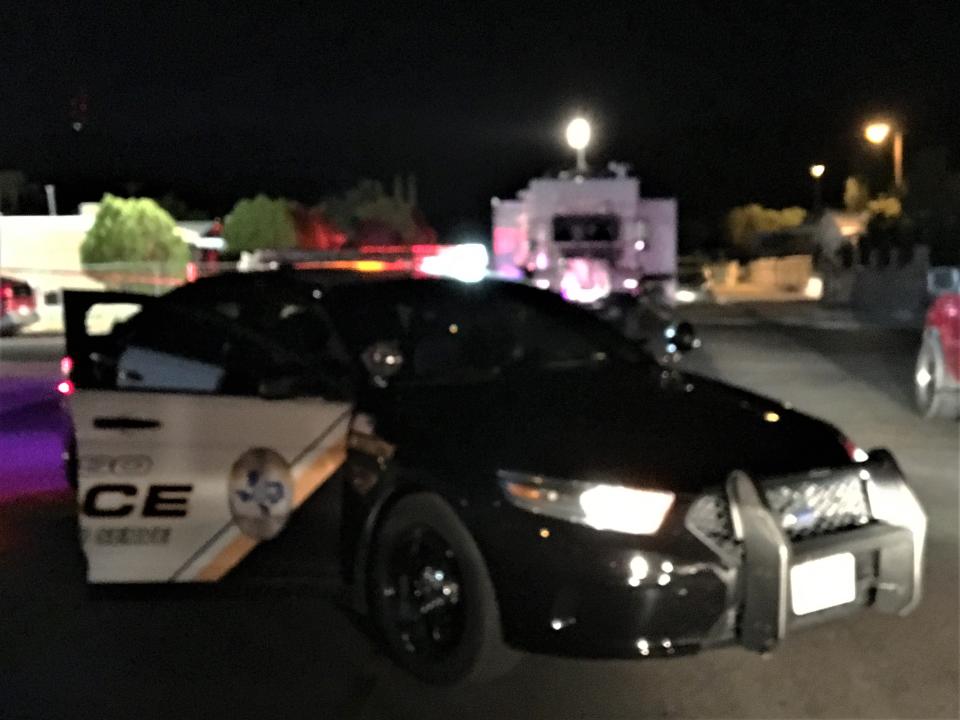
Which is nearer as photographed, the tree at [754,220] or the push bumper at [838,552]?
the push bumper at [838,552]

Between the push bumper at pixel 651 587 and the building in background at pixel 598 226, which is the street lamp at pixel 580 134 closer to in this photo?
the building in background at pixel 598 226

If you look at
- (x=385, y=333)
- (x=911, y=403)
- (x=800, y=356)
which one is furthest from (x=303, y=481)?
(x=800, y=356)

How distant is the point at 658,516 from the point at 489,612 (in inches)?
27.9

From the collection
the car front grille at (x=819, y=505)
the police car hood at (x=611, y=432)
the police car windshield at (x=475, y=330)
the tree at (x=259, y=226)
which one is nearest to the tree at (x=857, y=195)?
the tree at (x=259, y=226)

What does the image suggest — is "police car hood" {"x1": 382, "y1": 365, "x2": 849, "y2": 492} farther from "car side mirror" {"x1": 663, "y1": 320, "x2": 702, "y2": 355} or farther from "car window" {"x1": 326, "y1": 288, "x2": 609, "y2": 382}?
"car side mirror" {"x1": 663, "y1": 320, "x2": 702, "y2": 355}

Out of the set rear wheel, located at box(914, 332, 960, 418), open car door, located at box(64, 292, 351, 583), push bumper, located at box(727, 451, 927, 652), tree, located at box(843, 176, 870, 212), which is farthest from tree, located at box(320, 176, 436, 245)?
push bumper, located at box(727, 451, 927, 652)

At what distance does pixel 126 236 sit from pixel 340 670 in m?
29.8

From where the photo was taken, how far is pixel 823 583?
4.18 metres

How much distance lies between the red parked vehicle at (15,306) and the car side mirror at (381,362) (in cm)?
1989

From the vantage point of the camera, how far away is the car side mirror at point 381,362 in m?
4.83

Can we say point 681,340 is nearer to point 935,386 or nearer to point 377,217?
point 935,386

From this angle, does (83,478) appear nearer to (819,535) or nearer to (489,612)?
(489,612)

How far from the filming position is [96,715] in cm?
426

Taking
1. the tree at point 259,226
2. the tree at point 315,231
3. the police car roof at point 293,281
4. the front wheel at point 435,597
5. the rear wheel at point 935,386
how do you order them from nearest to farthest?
the front wheel at point 435,597
the police car roof at point 293,281
the rear wheel at point 935,386
the tree at point 259,226
the tree at point 315,231
